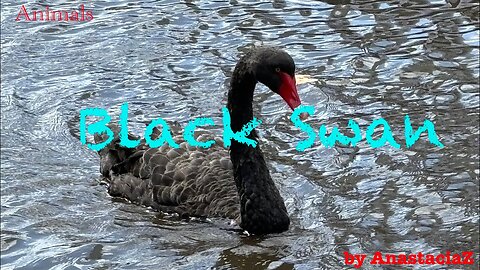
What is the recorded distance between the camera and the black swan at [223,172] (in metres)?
6.19

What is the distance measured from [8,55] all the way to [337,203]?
4105 millimetres

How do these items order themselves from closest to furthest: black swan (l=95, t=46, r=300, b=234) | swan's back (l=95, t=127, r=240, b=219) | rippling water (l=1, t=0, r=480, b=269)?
black swan (l=95, t=46, r=300, b=234) → rippling water (l=1, t=0, r=480, b=269) → swan's back (l=95, t=127, r=240, b=219)

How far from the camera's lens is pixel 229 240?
662cm

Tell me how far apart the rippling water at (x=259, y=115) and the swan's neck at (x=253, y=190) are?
0.10m

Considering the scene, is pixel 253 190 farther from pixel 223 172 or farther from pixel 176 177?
pixel 176 177

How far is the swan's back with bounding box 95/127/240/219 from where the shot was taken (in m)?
6.85

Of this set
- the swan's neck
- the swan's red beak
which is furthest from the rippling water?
the swan's red beak

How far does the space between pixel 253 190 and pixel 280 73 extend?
0.90 m

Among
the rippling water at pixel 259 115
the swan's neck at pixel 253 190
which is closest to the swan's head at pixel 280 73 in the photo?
the swan's neck at pixel 253 190

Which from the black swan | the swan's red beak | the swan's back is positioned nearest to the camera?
the swan's red beak

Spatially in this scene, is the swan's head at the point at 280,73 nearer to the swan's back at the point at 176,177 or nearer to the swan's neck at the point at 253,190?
the swan's neck at the point at 253,190

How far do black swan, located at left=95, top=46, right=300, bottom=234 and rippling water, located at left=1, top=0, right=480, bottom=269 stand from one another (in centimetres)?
11

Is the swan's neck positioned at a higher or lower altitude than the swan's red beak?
lower

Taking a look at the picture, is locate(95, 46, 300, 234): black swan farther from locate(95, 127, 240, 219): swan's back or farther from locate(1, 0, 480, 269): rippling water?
locate(1, 0, 480, 269): rippling water
